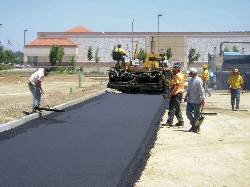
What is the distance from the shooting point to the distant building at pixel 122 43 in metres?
77.0

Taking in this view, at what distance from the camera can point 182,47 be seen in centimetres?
7794

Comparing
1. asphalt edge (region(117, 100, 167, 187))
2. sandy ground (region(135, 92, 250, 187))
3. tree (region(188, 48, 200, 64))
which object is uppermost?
tree (region(188, 48, 200, 64))

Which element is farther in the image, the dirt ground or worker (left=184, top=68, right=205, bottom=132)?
the dirt ground

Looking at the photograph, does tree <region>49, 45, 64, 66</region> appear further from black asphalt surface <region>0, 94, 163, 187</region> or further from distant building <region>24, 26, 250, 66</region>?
black asphalt surface <region>0, 94, 163, 187</region>

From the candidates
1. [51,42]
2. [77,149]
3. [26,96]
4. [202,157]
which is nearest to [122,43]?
[51,42]

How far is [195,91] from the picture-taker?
35.4 feet

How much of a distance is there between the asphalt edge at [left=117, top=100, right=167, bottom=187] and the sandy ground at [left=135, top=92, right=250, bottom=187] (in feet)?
0.29

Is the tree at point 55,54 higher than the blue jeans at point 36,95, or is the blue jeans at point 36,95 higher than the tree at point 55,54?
the tree at point 55,54

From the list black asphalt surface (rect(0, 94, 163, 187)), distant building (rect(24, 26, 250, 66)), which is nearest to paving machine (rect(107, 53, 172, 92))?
black asphalt surface (rect(0, 94, 163, 187))

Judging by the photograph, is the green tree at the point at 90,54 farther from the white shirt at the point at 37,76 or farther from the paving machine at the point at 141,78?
the white shirt at the point at 37,76

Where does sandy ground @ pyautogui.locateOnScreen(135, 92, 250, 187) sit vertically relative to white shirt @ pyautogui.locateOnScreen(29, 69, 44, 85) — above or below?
below

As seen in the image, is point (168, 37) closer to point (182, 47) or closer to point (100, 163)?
point (182, 47)

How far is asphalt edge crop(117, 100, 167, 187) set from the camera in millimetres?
6426

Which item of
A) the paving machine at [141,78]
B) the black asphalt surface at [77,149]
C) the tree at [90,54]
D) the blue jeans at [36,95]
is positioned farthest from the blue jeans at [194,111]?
the tree at [90,54]
